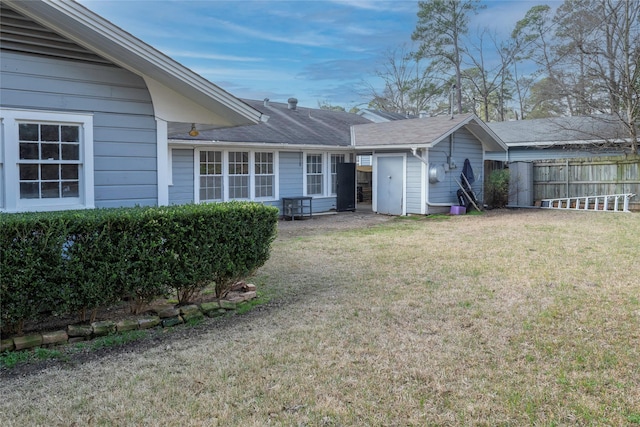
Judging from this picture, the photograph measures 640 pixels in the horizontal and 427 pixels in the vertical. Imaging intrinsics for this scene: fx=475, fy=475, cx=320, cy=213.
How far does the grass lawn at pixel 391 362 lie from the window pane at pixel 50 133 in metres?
2.90

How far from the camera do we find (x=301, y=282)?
22.1 ft

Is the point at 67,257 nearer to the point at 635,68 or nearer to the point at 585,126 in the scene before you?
the point at 635,68

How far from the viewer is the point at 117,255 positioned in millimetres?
4434

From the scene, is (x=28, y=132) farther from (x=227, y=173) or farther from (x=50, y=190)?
(x=227, y=173)

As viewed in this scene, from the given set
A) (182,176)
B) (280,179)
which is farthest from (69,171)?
Answer: (280,179)

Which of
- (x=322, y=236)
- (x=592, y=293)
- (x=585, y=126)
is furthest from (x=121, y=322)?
(x=585, y=126)

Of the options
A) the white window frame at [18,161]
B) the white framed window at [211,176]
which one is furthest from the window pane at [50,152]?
the white framed window at [211,176]

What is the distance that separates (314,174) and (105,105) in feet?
35.3

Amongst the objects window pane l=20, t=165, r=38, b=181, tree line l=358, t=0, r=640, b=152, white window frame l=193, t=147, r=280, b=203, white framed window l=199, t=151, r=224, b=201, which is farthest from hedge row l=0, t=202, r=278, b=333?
tree line l=358, t=0, r=640, b=152

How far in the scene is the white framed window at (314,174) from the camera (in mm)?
16141

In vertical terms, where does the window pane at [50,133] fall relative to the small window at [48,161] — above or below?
above

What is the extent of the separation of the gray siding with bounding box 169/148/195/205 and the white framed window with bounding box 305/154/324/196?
4252 millimetres

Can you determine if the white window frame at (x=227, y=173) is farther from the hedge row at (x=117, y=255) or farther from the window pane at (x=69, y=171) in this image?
the hedge row at (x=117, y=255)

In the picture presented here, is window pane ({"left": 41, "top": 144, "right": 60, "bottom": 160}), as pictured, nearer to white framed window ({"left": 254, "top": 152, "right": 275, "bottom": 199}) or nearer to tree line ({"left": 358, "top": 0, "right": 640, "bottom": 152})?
white framed window ({"left": 254, "top": 152, "right": 275, "bottom": 199})
